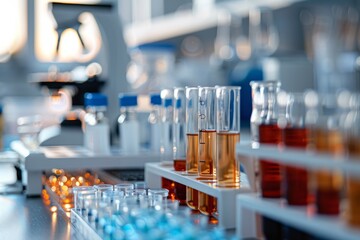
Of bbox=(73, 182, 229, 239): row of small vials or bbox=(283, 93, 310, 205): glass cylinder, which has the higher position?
bbox=(283, 93, 310, 205): glass cylinder

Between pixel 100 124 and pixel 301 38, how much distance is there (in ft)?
7.44

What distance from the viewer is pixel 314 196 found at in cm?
89

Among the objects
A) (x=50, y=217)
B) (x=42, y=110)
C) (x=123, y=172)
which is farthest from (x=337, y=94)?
(x=42, y=110)

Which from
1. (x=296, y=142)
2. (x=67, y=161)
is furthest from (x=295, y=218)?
(x=67, y=161)

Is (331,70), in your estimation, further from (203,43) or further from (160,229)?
(203,43)

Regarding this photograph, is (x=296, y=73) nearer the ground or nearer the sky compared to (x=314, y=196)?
nearer the sky

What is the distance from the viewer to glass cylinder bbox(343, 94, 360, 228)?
0.81 metres

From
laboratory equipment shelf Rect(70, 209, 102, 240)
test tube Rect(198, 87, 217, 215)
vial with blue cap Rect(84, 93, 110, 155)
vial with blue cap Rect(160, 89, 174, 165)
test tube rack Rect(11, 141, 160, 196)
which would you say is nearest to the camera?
laboratory equipment shelf Rect(70, 209, 102, 240)

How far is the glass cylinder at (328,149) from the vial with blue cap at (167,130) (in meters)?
0.78

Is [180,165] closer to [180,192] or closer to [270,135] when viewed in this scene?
[180,192]

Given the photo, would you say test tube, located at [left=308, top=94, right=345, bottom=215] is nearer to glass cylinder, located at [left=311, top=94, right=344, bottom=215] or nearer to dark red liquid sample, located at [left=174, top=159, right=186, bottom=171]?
glass cylinder, located at [left=311, top=94, right=344, bottom=215]

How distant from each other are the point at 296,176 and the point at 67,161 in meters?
1.05

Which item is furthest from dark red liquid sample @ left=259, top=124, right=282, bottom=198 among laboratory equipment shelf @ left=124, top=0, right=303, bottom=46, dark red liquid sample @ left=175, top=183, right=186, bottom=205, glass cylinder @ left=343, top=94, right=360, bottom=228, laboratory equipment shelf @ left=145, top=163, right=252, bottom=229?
laboratory equipment shelf @ left=124, top=0, right=303, bottom=46

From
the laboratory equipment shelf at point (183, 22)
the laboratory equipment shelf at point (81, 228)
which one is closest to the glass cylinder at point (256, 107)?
the laboratory equipment shelf at point (81, 228)
